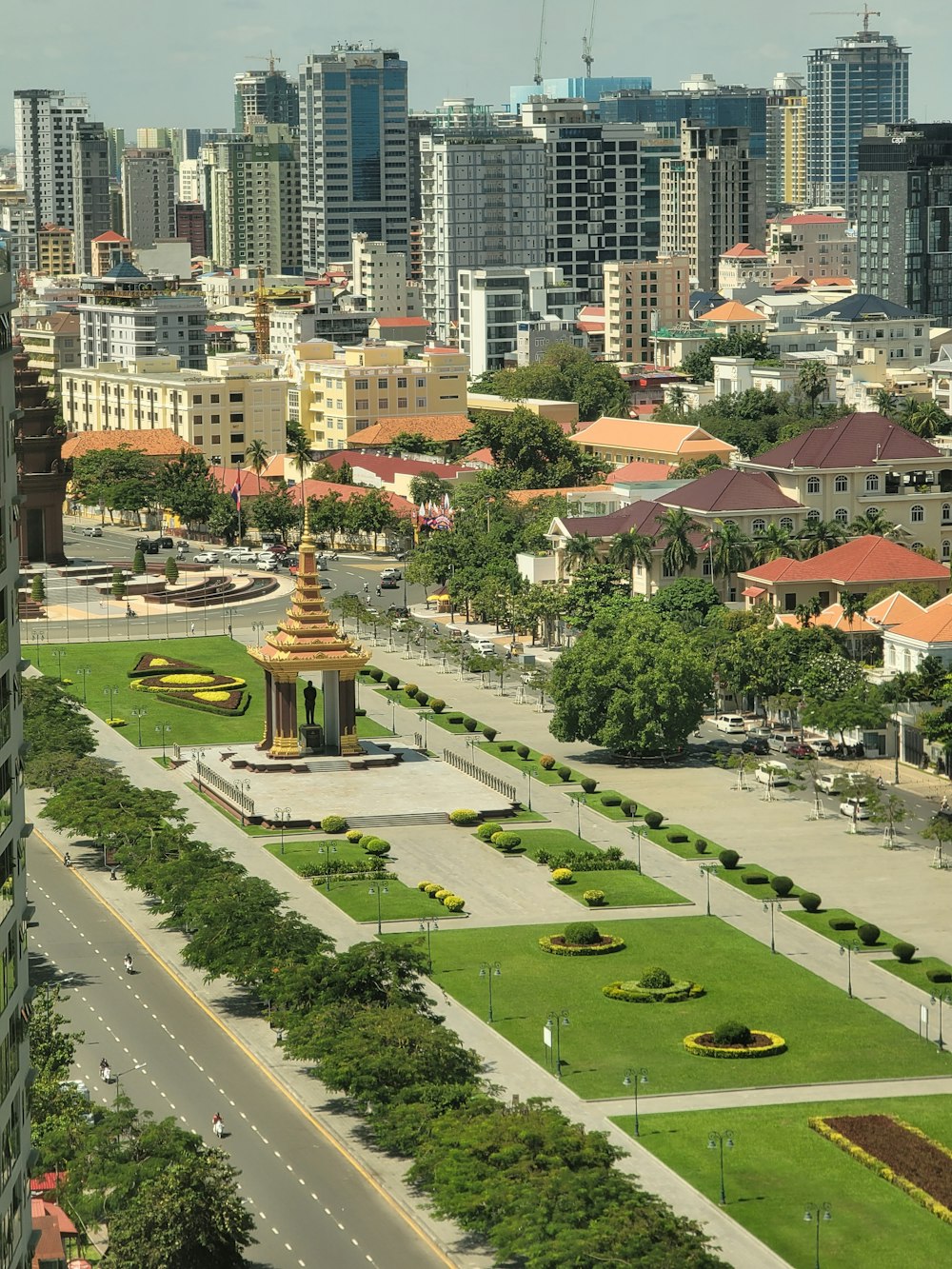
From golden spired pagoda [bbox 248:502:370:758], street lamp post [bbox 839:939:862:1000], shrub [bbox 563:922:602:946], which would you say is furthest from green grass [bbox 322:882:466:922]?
golden spired pagoda [bbox 248:502:370:758]

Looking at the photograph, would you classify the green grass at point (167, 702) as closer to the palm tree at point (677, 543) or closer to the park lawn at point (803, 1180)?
the palm tree at point (677, 543)

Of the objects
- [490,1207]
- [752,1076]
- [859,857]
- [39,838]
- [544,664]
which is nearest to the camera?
[490,1207]

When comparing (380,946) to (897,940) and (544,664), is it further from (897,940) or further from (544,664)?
(544,664)

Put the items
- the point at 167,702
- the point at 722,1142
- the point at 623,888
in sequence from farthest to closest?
A: the point at 167,702, the point at 623,888, the point at 722,1142

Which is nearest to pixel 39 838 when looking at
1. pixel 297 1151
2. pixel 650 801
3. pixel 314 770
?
pixel 314 770

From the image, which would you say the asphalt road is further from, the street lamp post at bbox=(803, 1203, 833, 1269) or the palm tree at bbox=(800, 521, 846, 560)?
the palm tree at bbox=(800, 521, 846, 560)

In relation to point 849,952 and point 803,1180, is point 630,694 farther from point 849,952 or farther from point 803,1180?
point 803,1180

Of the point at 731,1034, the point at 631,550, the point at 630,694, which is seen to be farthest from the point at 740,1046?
the point at 631,550
